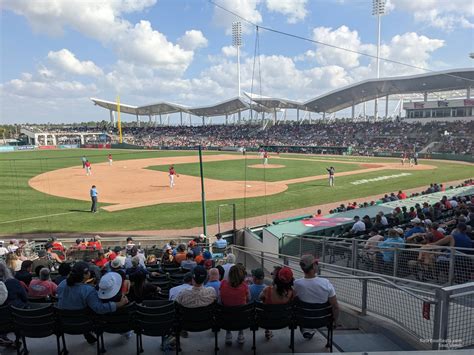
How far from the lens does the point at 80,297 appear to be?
490 centimetres

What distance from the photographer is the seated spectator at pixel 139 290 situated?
5522 millimetres

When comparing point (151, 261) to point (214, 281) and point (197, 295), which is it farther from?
point (197, 295)

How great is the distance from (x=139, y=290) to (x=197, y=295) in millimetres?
1140

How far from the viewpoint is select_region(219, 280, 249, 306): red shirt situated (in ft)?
16.0

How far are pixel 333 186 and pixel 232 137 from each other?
62112 millimetres

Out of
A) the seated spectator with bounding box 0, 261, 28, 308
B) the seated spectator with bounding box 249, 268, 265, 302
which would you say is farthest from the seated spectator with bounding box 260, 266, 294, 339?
the seated spectator with bounding box 0, 261, 28, 308

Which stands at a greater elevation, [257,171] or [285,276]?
[285,276]

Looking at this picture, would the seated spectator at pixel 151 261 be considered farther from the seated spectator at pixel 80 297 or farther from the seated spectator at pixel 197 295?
the seated spectator at pixel 197 295

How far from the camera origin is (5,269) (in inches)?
228

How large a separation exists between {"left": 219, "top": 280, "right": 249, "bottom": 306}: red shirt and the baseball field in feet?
46.0

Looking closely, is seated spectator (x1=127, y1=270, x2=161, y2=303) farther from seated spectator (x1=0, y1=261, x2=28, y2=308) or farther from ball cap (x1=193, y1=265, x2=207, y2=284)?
seated spectator (x1=0, y1=261, x2=28, y2=308)

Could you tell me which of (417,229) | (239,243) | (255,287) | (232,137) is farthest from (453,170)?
(232,137)

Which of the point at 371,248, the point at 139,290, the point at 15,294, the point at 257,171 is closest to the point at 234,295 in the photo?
the point at 139,290

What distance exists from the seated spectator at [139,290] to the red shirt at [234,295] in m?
1.24
